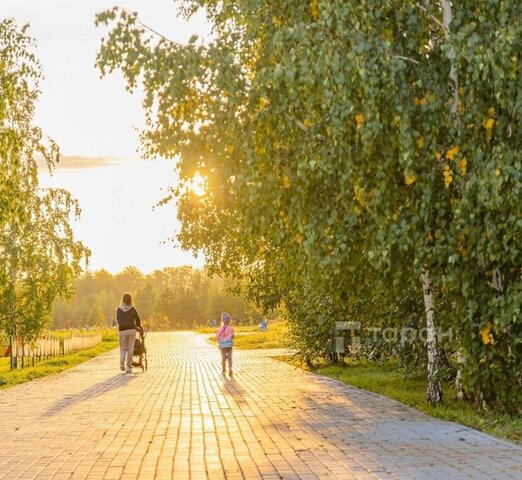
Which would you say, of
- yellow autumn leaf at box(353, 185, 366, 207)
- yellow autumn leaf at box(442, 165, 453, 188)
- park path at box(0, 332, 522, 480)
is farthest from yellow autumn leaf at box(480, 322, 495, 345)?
yellow autumn leaf at box(353, 185, 366, 207)

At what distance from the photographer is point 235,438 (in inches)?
420

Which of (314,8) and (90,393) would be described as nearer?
(314,8)

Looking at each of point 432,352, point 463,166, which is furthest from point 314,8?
point 432,352

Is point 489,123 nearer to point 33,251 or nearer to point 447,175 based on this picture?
point 447,175

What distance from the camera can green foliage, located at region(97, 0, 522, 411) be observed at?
10.8m

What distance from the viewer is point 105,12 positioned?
12016 mm

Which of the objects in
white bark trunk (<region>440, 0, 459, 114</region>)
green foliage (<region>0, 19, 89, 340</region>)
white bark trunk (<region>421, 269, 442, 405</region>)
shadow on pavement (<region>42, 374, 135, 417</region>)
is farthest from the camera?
green foliage (<region>0, 19, 89, 340</region>)

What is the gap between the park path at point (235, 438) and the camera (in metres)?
→ 8.59

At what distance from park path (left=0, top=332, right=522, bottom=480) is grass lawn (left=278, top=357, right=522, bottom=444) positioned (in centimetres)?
30

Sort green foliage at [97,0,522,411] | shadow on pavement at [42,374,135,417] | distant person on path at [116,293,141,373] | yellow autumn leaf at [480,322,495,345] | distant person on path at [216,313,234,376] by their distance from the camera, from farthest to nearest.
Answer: distant person on path at [216,313,234,376] → distant person on path at [116,293,141,373] → shadow on pavement at [42,374,135,417] → yellow autumn leaf at [480,322,495,345] → green foliage at [97,0,522,411]

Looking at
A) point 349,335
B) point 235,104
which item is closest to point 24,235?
point 349,335

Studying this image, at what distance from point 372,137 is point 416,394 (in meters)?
6.51

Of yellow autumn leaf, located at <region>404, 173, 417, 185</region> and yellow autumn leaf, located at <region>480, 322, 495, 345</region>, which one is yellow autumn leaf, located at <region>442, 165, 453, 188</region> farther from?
yellow autumn leaf, located at <region>480, 322, 495, 345</region>

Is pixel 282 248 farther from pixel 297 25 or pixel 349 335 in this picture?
pixel 349 335
